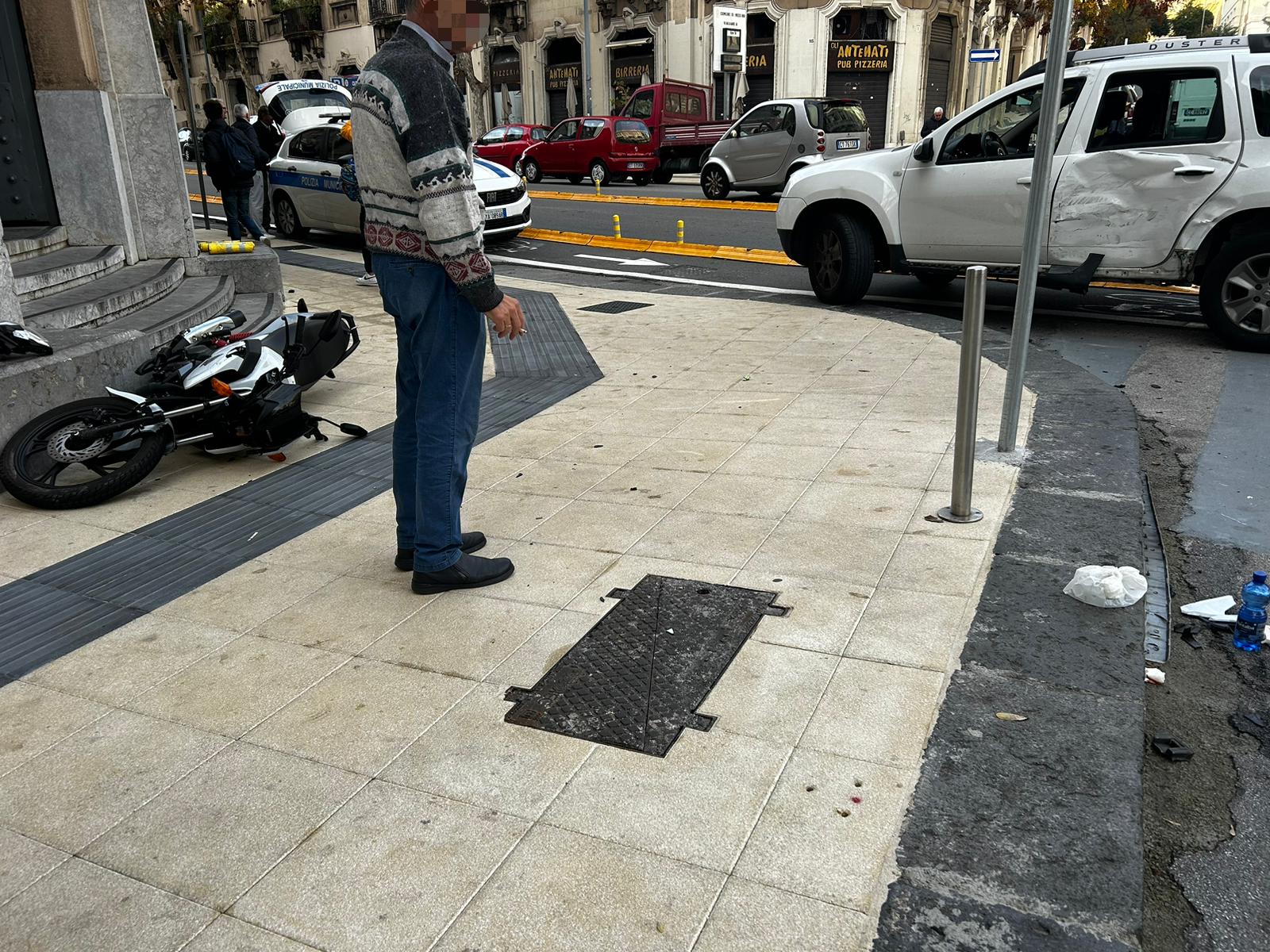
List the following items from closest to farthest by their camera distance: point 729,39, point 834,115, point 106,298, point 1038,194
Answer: point 1038,194 < point 106,298 < point 834,115 < point 729,39

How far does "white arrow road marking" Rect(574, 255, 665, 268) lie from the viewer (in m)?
12.6

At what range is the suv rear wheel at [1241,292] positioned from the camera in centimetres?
711

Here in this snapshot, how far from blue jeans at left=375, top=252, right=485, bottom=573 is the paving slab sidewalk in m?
0.30

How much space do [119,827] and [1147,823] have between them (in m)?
2.60

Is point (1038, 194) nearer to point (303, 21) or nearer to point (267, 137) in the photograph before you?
point (267, 137)

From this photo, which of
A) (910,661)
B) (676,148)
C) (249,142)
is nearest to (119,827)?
(910,661)

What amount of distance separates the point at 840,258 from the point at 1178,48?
119 inches

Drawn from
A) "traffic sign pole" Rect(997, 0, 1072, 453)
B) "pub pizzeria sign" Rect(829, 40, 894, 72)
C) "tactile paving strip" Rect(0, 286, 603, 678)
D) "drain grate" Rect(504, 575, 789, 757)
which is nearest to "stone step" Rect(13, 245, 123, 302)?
"tactile paving strip" Rect(0, 286, 603, 678)

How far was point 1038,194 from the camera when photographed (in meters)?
4.60

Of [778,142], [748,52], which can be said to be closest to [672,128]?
[778,142]

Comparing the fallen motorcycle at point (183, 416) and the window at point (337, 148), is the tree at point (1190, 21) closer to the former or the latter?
the window at point (337, 148)

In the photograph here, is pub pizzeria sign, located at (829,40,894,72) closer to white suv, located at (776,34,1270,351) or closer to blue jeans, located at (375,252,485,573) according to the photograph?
white suv, located at (776,34,1270,351)

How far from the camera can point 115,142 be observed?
26.5ft

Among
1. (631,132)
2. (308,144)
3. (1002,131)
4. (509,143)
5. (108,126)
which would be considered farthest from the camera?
(509,143)
